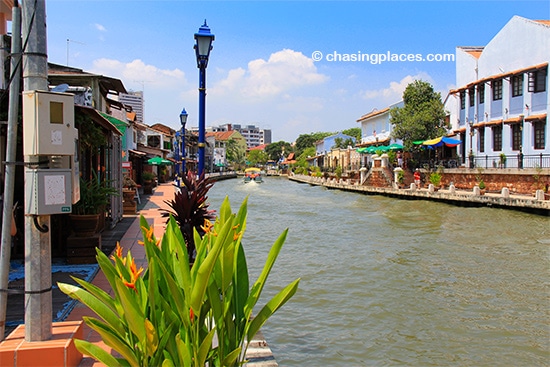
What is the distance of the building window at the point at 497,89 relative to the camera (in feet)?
91.8

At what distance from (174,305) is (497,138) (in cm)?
2871

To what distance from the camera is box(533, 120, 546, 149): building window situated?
24.2 m

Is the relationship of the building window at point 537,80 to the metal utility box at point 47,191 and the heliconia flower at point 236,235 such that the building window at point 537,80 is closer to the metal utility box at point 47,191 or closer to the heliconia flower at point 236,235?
the heliconia flower at point 236,235

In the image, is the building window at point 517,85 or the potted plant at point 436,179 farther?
the potted plant at point 436,179

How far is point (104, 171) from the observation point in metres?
11.1

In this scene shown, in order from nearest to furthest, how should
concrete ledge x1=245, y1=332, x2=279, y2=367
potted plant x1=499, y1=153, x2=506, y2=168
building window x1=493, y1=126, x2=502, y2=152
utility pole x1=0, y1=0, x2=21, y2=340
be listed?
utility pole x1=0, y1=0, x2=21, y2=340 → concrete ledge x1=245, y1=332, x2=279, y2=367 → potted plant x1=499, y1=153, x2=506, y2=168 → building window x1=493, y1=126, x2=502, y2=152

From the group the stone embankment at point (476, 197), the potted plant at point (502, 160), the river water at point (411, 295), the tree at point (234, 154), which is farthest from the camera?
the tree at point (234, 154)

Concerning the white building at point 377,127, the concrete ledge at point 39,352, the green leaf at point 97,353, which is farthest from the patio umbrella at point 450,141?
the green leaf at point 97,353

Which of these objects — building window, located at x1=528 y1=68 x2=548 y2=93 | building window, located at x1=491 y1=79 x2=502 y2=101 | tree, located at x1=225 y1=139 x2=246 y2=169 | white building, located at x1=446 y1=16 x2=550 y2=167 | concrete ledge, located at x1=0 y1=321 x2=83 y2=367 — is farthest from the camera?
tree, located at x1=225 y1=139 x2=246 y2=169

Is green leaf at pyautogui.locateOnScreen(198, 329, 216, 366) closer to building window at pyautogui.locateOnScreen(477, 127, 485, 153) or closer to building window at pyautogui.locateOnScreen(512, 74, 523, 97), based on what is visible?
building window at pyautogui.locateOnScreen(512, 74, 523, 97)

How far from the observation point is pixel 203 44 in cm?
779

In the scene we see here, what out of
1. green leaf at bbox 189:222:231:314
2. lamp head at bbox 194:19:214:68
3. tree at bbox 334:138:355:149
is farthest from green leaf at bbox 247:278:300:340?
tree at bbox 334:138:355:149

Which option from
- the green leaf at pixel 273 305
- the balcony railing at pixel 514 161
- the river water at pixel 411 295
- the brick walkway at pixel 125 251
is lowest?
the river water at pixel 411 295

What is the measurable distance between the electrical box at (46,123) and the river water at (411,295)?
11.4ft
